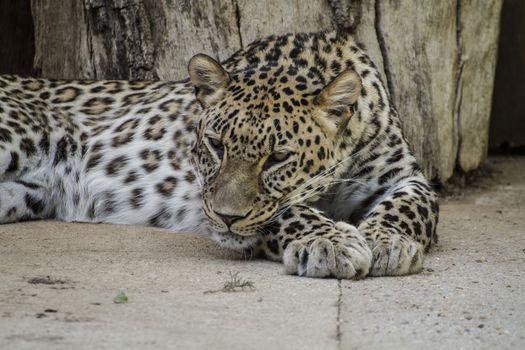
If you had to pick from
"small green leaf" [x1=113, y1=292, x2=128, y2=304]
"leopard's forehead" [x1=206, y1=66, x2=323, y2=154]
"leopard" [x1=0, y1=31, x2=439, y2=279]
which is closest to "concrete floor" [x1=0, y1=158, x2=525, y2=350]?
"small green leaf" [x1=113, y1=292, x2=128, y2=304]

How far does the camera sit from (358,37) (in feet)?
26.9

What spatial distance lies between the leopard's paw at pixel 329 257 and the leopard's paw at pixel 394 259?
80mm

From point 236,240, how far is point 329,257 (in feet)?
2.37

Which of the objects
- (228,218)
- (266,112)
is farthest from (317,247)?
(266,112)

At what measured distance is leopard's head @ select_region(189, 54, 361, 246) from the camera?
5.87 metres

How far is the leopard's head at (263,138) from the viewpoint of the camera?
19.3ft

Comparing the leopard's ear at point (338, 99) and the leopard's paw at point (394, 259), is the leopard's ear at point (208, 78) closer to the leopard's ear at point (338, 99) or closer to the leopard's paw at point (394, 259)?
the leopard's ear at point (338, 99)

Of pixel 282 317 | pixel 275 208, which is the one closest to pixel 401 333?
pixel 282 317

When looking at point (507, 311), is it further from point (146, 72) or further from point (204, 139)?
point (146, 72)

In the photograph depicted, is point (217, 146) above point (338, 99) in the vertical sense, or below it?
below

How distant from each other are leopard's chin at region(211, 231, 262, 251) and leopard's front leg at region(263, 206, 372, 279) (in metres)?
0.08

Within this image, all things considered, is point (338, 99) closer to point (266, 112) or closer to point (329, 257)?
point (266, 112)

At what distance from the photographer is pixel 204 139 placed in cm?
630

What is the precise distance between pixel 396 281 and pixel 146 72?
12.1ft
